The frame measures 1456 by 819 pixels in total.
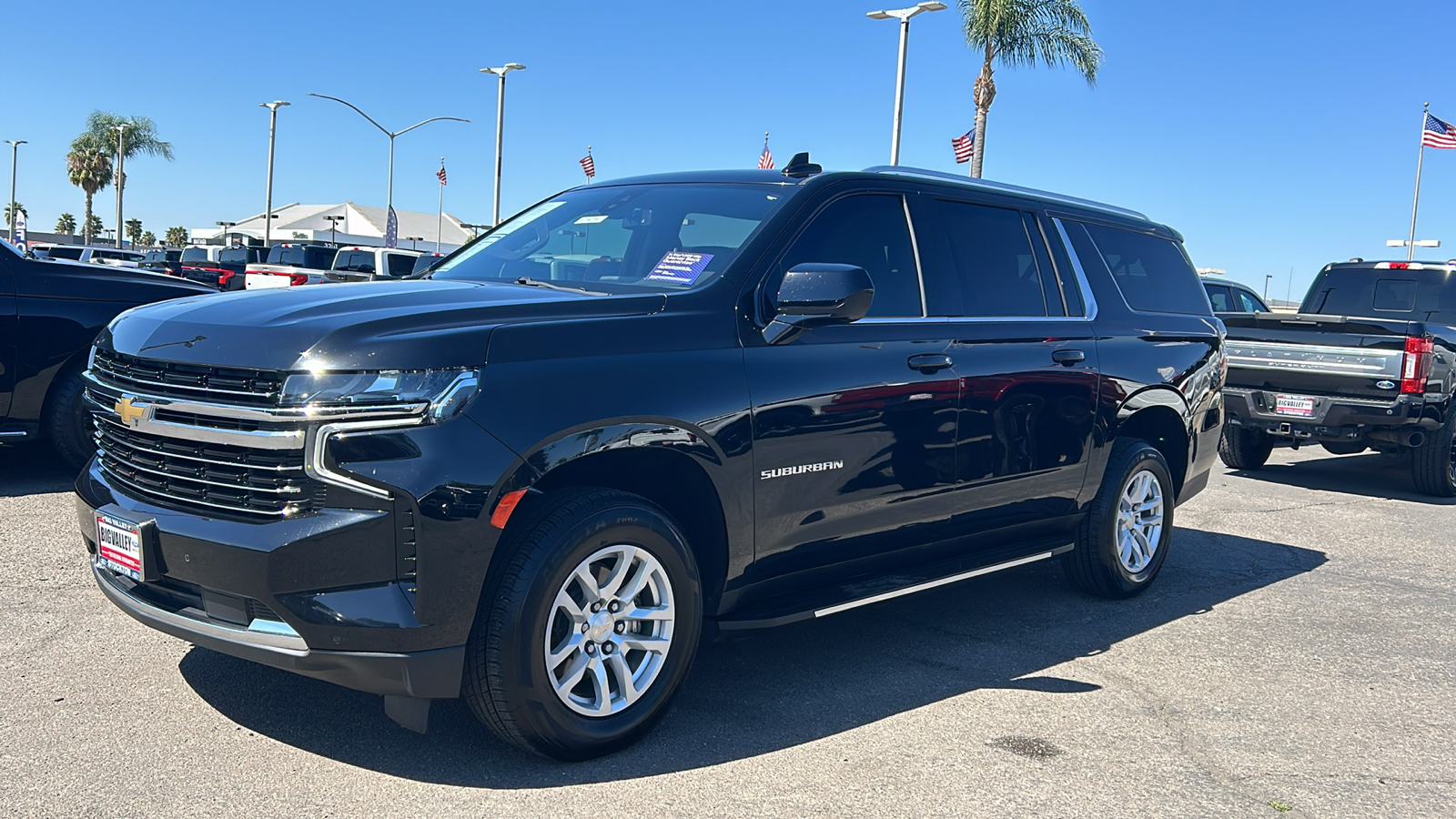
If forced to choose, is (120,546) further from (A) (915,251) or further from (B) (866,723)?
(A) (915,251)

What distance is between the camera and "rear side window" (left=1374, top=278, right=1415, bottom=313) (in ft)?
45.0

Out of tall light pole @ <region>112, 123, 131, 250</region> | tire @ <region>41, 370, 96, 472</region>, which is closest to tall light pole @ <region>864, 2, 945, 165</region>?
tire @ <region>41, 370, 96, 472</region>

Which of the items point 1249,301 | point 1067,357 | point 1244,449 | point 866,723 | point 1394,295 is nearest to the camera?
point 866,723

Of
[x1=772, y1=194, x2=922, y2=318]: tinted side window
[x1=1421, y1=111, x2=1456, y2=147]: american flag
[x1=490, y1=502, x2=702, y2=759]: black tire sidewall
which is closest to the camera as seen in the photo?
[x1=490, y1=502, x2=702, y2=759]: black tire sidewall

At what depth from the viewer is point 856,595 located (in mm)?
4488

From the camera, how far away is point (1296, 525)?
29.2 feet

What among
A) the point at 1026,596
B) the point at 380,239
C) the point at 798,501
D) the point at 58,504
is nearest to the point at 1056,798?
the point at 798,501

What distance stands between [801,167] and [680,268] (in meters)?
0.81

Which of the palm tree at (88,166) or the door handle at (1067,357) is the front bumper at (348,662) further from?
the palm tree at (88,166)

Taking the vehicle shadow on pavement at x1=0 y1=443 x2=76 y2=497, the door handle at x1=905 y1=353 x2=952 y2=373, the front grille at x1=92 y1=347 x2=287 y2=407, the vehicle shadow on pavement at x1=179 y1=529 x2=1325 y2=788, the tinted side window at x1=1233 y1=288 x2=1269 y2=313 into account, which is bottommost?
the vehicle shadow on pavement at x1=179 y1=529 x2=1325 y2=788

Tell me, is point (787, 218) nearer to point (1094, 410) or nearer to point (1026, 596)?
point (1094, 410)

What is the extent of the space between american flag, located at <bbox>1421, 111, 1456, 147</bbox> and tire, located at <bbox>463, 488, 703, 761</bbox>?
30.6 metres

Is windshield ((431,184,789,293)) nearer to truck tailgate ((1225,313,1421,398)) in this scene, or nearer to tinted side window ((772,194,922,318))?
tinted side window ((772,194,922,318))

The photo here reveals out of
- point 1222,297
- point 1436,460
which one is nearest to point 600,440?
point 1436,460
